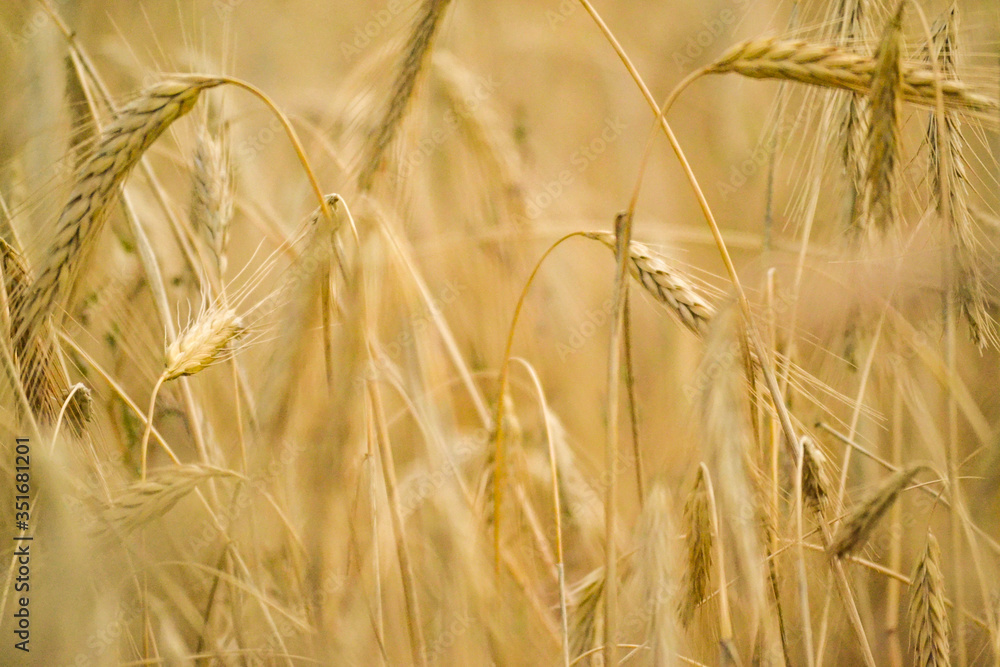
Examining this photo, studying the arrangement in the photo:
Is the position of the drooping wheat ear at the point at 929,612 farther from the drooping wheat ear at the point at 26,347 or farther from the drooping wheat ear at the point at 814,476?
the drooping wheat ear at the point at 26,347

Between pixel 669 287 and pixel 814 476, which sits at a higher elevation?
pixel 669 287

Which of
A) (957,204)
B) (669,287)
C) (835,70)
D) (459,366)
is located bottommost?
(459,366)

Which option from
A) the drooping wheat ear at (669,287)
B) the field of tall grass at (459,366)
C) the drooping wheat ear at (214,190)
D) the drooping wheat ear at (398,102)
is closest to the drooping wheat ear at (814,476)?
the field of tall grass at (459,366)

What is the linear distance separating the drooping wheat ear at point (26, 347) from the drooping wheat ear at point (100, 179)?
0.10 feet

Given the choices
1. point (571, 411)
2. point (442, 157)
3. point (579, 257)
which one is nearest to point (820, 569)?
point (571, 411)

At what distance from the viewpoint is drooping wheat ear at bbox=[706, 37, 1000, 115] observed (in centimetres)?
58

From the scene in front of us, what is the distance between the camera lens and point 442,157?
1319mm

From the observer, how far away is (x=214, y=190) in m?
0.94

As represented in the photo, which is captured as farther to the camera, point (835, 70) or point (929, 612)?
point (929, 612)

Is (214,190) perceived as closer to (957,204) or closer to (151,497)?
(151,497)

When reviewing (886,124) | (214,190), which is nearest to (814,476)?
(886,124)

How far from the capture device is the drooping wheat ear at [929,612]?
76 cm

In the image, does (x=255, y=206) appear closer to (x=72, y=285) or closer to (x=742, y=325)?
(x=72, y=285)

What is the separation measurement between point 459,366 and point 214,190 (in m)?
0.54
